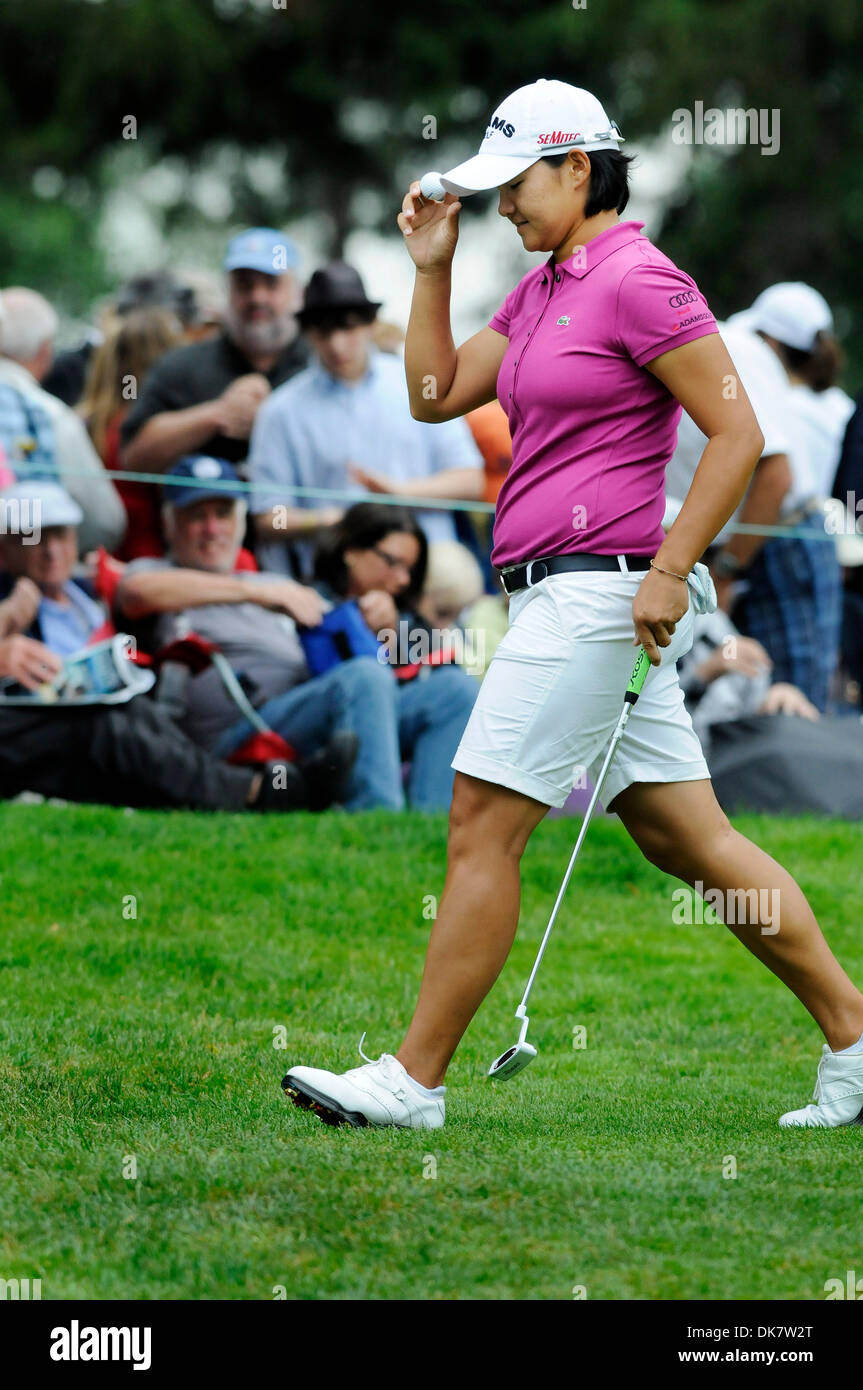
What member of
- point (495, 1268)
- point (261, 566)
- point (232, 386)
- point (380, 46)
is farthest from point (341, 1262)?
point (380, 46)

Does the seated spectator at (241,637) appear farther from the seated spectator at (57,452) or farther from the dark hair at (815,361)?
the dark hair at (815,361)

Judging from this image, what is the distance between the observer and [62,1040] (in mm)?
5262

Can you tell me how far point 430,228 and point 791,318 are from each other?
6.27 meters

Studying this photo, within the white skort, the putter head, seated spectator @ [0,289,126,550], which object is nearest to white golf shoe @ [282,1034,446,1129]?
the putter head

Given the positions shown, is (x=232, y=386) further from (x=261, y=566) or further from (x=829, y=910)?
(x=829, y=910)

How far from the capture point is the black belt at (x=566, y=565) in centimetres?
434

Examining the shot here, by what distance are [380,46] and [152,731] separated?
1581cm

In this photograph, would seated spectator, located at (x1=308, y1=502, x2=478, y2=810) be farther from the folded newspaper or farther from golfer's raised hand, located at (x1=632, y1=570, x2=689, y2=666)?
golfer's raised hand, located at (x1=632, y1=570, x2=689, y2=666)

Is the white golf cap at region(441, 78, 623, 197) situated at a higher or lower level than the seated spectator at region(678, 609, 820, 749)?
higher

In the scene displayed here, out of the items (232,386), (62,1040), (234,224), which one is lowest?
(62,1040)

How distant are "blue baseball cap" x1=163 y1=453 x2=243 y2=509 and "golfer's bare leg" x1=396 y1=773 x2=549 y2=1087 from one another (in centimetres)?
482

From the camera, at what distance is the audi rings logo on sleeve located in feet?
13.8

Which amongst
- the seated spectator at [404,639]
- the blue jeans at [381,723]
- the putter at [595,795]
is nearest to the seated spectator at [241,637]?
the blue jeans at [381,723]

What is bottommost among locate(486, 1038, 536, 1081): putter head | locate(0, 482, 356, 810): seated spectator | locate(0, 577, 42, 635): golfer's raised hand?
locate(486, 1038, 536, 1081): putter head
